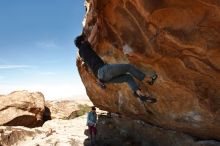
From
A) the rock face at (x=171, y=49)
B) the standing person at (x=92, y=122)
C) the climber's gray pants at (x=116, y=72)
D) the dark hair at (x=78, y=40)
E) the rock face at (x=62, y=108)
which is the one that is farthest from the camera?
the rock face at (x=62, y=108)

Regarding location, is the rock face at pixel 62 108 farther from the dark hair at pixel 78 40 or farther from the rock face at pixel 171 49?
the dark hair at pixel 78 40

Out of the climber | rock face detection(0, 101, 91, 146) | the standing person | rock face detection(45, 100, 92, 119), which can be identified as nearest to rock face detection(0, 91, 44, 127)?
rock face detection(45, 100, 92, 119)

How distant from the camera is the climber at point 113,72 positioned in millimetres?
10013

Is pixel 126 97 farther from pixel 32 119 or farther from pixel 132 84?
pixel 32 119

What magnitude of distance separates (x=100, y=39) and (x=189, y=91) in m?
4.30

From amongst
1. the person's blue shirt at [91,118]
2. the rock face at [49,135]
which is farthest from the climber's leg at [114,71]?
the rock face at [49,135]

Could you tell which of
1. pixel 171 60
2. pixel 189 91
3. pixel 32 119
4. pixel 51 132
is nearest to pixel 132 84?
pixel 171 60

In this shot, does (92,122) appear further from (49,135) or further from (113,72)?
(113,72)

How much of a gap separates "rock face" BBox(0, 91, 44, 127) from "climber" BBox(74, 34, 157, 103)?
48.1 feet

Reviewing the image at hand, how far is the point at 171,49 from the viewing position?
11.6m

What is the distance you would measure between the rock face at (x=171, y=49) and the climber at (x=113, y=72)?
5.87 ft

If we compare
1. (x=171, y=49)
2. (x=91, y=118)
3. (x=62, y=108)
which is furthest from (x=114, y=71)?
(x=62, y=108)

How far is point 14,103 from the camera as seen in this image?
25.0 metres

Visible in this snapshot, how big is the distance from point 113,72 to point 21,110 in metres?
16.1
